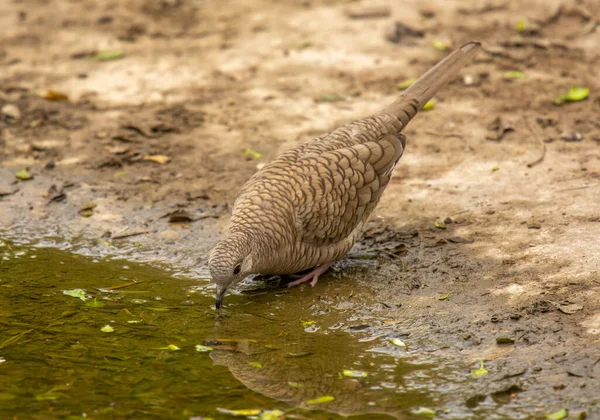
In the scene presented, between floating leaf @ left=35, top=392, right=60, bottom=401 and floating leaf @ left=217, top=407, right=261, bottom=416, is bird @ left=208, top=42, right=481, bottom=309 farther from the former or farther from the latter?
floating leaf @ left=35, top=392, right=60, bottom=401

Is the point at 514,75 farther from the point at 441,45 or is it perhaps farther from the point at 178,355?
the point at 178,355

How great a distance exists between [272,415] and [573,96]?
5.90 meters

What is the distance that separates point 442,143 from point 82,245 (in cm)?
378

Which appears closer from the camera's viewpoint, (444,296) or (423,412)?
(423,412)

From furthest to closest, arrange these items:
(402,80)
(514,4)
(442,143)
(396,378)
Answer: (514,4)
(402,80)
(442,143)
(396,378)

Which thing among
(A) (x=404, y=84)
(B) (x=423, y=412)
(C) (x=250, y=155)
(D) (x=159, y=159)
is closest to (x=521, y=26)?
(A) (x=404, y=84)

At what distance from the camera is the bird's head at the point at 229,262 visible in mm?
5938

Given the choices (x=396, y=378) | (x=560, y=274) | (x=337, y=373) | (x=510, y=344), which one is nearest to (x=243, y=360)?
(x=337, y=373)

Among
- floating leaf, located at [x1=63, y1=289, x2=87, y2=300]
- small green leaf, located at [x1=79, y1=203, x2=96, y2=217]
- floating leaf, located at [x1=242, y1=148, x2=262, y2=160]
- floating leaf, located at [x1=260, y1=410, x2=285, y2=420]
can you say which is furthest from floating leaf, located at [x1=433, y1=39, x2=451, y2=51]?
floating leaf, located at [x1=260, y1=410, x2=285, y2=420]

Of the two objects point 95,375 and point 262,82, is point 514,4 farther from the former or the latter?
point 95,375

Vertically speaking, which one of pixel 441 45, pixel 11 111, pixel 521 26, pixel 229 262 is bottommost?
pixel 229 262

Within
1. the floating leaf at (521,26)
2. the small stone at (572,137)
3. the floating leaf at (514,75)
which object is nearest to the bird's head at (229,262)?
the small stone at (572,137)

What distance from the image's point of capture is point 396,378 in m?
5.35

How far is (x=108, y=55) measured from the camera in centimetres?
1121
